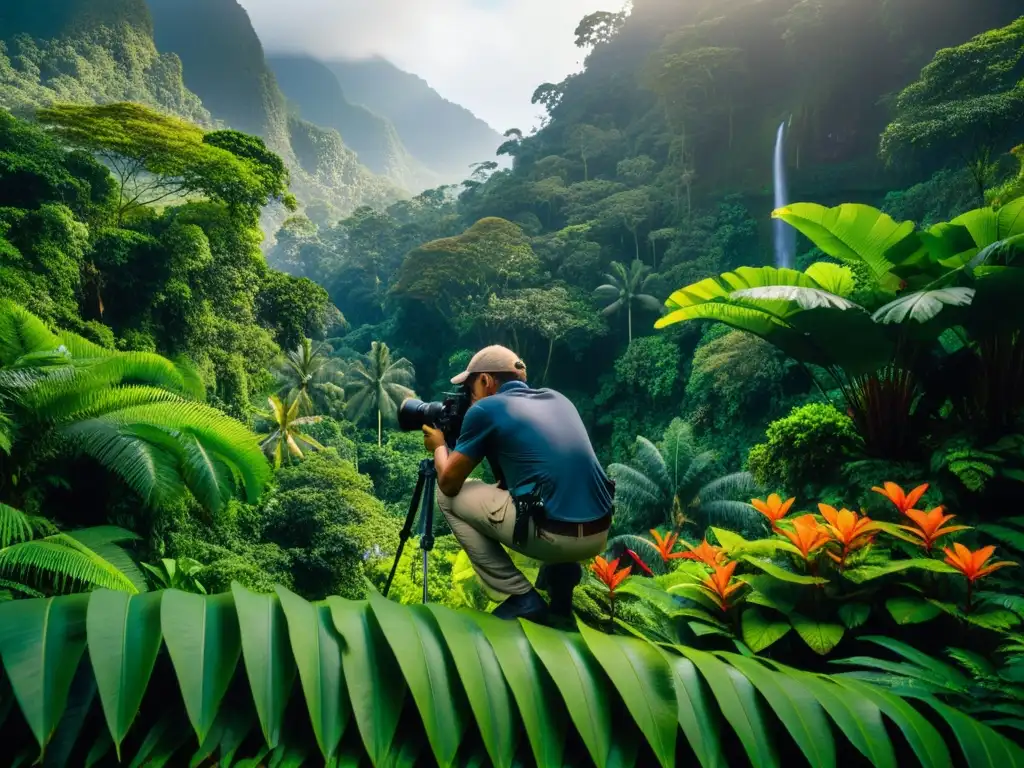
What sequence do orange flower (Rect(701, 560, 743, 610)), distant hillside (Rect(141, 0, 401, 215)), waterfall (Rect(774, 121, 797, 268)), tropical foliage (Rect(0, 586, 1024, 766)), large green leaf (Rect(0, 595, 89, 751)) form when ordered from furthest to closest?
distant hillside (Rect(141, 0, 401, 215))
waterfall (Rect(774, 121, 797, 268))
orange flower (Rect(701, 560, 743, 610))
tropical foliage (Rect(0, 586, 1024, 766))
large green leaf (Rect(0, 595, 89, 751))

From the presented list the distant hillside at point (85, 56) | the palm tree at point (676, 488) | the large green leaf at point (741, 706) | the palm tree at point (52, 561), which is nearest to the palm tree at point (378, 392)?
the palm tree at point (676, 488)

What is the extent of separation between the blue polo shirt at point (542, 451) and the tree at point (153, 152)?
14.8 metres

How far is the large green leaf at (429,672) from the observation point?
976mm

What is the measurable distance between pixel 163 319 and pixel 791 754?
1444 cm

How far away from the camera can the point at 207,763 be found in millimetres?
1002

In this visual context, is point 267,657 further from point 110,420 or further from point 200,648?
point 110,420

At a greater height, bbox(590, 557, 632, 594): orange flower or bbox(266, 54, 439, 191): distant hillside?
bbox(266, 54, 439, 191): distant hillside

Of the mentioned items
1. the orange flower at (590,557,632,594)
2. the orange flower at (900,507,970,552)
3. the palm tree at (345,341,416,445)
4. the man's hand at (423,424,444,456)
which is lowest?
the palm tree at (345,341,416,445)

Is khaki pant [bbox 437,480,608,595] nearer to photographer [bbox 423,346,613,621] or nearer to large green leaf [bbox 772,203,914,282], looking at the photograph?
photographer [bbox 423,346,613,621]

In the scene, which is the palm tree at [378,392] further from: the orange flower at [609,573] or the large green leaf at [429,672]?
the large green leaf at [429,672]

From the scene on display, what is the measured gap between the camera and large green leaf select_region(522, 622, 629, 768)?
988 mm

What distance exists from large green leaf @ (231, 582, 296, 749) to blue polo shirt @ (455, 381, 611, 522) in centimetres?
84

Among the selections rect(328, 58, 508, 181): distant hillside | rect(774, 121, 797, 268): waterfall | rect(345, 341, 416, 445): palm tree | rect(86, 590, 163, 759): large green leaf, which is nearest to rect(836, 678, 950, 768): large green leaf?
rect(86, 590, 163, 759): large green leaf

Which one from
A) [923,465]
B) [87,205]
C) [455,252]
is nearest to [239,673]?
[923,465]
